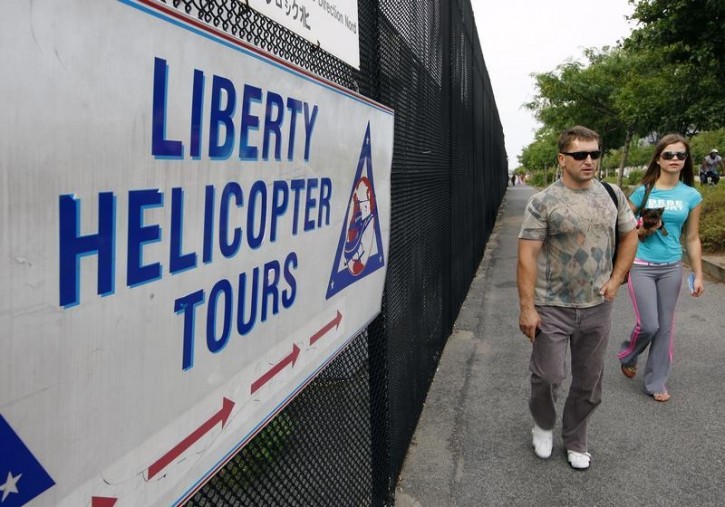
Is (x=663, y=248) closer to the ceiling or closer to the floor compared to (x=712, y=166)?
closer to the floor

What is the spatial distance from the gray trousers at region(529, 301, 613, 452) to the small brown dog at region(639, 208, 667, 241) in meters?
1.03

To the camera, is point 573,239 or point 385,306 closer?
point 385,306

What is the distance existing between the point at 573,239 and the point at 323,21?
5.81 feet

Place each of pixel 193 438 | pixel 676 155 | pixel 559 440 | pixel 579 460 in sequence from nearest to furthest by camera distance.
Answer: pixel 193 438, pixel 579 460, pixel 559 440, pixel 676 155

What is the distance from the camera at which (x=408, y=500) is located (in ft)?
9.01

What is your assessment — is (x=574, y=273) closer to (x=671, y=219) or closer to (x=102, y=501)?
(x=671, y=219)

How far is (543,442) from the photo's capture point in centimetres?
310

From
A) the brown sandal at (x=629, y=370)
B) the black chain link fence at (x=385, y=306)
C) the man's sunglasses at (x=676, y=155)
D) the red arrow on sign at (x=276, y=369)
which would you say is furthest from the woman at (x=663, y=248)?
the red arrow on sign at (x=276, y=369)

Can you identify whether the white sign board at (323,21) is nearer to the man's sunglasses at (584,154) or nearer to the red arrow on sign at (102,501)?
the red arrow on sign at (102,501)

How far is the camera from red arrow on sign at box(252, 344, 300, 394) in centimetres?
119

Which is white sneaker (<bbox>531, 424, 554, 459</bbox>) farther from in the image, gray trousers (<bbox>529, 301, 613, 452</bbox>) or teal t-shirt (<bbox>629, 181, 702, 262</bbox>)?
teal t-shirt (<bbox>629, 181, 702, 262</bbox>)

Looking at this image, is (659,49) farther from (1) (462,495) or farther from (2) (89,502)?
(2) (89,502)

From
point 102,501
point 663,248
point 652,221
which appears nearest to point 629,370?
point 663,248

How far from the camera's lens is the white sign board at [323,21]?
132 centimetres
